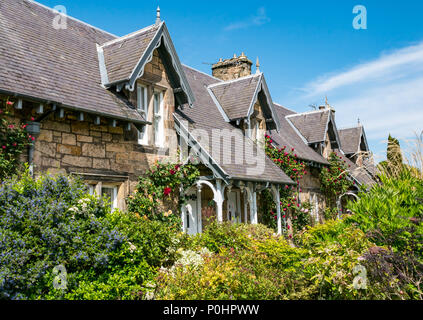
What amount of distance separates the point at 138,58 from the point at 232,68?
38.2 ft

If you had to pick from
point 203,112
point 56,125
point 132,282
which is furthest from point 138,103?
point 132,282

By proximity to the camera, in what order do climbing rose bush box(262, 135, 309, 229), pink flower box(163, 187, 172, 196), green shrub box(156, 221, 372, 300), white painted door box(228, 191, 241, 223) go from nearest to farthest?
1. green shrub box(156, 221, 372, 300)
2. pink flower box(163, 187, 172, 196)
3. white painted door box(228, 191, 241, 223)
4. climbing rose bush box(262, 135, 309, 229)

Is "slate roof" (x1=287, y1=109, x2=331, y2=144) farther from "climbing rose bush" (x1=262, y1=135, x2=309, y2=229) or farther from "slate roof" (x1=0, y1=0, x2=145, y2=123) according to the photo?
"slate roof" (x1=0, y1=0, x2=145, y2=123)

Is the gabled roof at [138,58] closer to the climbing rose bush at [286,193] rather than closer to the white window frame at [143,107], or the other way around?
the white window frame at [143,107]

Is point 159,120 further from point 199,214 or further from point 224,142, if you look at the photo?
point 199,214

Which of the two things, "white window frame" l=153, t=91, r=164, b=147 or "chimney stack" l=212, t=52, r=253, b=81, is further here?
"chimney stack" l=212, t=52, r=253, b=81

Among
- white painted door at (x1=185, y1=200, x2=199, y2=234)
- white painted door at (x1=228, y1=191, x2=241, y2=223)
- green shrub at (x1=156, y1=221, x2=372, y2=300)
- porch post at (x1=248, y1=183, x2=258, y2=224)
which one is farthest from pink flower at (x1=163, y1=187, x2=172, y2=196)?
white painted door at (x1=228, y1=191, x2=241, y2=223)

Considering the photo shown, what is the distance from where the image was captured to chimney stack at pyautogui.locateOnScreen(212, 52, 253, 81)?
20812mm

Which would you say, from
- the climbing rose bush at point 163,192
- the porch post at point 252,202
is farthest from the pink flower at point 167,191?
the porch post at point 252,202

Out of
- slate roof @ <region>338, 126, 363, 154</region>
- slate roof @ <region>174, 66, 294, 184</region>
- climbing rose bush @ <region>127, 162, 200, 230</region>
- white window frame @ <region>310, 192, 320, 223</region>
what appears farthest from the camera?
slate roof @ <region>338, 126, 363, 154</region>

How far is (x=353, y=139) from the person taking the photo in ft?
91.1

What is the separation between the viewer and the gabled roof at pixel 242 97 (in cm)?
1592

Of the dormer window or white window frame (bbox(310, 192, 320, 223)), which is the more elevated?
the dormer window
